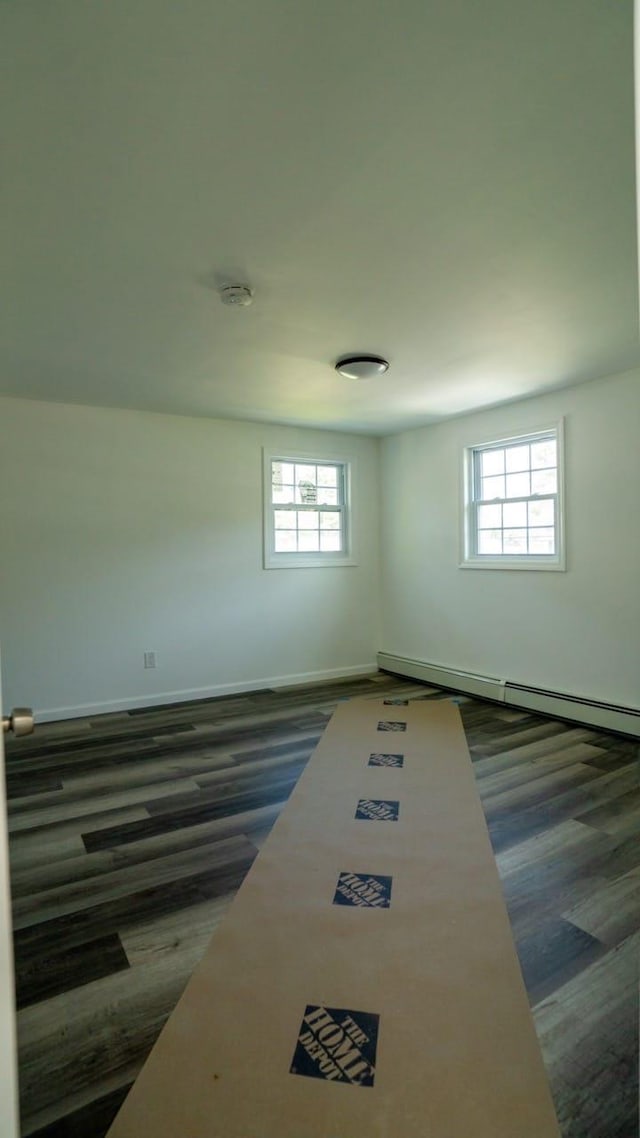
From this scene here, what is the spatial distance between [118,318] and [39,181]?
1.05m

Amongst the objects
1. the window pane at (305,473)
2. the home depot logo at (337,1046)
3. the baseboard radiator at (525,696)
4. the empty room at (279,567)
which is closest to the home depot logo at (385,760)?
the empty room at (279,567)

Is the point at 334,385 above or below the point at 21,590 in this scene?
above

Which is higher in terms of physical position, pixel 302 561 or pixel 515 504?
pixel 515 504

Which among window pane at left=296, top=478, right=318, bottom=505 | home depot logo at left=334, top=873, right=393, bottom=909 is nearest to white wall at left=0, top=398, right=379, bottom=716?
window pane at left=296, top=478, right=318, bottom=505

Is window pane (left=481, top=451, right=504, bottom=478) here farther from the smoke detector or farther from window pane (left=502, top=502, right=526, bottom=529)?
the smoke detector

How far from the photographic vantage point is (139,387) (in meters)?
3.98

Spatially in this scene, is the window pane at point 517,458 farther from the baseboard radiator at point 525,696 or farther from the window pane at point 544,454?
the baseboard radiator at point 525,696

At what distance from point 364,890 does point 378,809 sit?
0.67 metres

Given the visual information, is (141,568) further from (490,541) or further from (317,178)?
(317,178)

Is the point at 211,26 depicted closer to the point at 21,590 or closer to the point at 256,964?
the point at 256,964

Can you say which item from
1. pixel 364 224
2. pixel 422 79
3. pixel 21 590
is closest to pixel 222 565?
pixel 21 590

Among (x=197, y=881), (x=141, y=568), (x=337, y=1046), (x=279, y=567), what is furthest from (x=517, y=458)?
(x=337, y=1046)

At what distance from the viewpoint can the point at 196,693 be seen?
196 inches

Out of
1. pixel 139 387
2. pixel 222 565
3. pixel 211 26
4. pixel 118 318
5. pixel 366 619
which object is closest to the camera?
pixel 211 26
